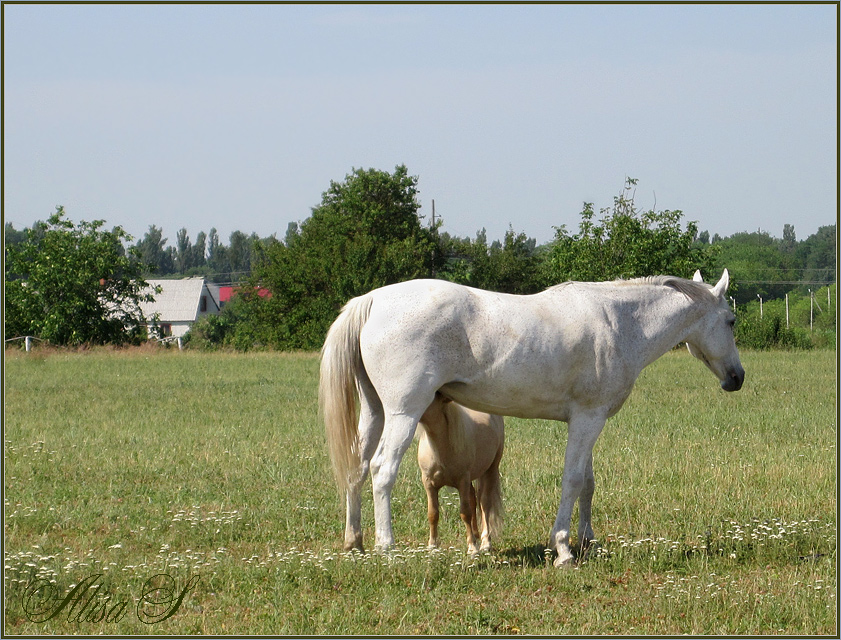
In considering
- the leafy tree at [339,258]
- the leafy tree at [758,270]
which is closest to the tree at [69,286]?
the leafy tree at [339,258]

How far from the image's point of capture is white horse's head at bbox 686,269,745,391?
756cm

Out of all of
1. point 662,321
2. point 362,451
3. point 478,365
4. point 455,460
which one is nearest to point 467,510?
point 455,460

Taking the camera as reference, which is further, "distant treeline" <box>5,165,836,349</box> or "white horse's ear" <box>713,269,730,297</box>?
"distant treeline" <box>5,165,836,349</box>

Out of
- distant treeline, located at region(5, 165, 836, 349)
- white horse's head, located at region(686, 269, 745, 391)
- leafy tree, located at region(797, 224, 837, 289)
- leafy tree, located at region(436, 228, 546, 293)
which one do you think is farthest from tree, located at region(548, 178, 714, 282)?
leafy tree, located at region(797, 224, 837, 289)

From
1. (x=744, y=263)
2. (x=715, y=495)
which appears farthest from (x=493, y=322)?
(x=744, y=263)

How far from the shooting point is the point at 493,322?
659 cm

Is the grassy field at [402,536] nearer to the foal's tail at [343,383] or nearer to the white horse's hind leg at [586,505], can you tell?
the white horse's hind leg at [586,505]

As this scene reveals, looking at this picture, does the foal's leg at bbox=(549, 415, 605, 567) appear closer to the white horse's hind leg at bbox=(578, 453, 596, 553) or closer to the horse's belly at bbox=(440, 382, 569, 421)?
the horse's belly at bbox=(440, 382, 569, 421)

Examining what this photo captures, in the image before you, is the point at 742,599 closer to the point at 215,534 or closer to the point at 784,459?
the point at 215,534

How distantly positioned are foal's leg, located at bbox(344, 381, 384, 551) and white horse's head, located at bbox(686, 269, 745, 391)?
2.68m

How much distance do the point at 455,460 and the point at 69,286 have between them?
129 ft

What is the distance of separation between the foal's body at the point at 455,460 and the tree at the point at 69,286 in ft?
125

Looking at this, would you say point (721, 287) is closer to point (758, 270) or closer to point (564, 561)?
point (564, 561)

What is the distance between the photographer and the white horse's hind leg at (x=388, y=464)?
21.3 feet
